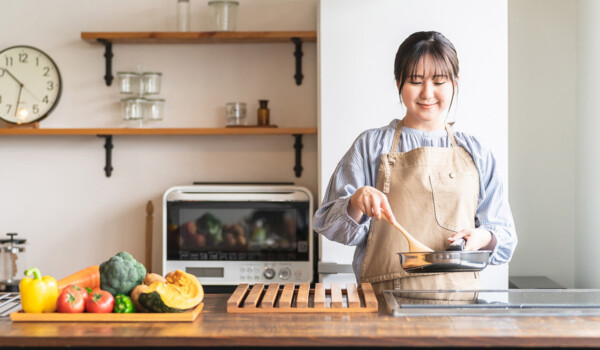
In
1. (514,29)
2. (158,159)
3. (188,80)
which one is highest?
(514,29)

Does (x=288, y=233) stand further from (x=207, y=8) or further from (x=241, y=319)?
(x=241, y=319)

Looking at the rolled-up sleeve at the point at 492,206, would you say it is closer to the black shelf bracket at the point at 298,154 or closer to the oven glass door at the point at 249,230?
the oven glass door at the point at 249,230

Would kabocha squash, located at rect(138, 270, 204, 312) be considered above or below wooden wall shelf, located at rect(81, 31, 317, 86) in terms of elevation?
below

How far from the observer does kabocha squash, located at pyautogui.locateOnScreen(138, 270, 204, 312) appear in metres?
1.55

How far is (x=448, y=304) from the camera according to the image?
162 centimetres

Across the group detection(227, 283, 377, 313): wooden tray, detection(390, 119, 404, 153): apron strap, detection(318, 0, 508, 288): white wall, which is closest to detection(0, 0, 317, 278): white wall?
detection(318, 0, 508, 288): white wall

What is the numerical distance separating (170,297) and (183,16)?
2.01 m

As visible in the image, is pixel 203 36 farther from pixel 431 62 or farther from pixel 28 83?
pixel 431 62

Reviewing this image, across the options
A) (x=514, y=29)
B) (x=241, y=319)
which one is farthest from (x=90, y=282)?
(x=514, y=29)

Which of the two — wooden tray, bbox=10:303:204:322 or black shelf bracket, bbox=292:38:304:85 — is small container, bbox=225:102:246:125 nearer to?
black shelf bracket, bbox=292:38:304:85

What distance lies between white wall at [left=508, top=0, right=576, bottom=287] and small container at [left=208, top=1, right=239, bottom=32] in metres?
1.23

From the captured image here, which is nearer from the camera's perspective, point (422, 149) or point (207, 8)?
point (422, 149)

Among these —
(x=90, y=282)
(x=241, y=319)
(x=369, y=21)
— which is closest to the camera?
(x=241, y=319)

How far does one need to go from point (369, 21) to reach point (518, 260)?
1.31 metres
